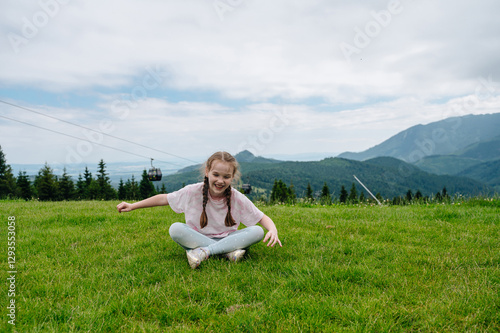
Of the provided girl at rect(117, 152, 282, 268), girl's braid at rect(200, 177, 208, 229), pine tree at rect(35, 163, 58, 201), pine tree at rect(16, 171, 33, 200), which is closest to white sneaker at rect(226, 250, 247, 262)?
girl at rect(117, 152, 282, 268)

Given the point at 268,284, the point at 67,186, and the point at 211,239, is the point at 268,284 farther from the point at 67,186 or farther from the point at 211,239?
the point at 67,186

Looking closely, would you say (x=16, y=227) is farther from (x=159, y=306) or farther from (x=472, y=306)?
(x=472, y=306)

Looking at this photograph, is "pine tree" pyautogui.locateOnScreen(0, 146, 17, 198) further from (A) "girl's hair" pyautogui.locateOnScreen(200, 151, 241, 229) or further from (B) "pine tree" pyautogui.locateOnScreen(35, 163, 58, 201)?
(A) "girl's hair" pyautogui.locateOnScreen(200, 151, 241, 229)

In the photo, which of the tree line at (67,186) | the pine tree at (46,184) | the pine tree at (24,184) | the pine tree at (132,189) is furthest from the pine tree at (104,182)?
the pine tree at (24,184)

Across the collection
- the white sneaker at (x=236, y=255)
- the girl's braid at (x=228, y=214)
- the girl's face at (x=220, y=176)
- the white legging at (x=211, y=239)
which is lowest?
the white sneaker at (x=236, y=255)

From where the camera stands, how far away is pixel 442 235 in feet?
22.0

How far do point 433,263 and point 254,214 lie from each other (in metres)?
2.94

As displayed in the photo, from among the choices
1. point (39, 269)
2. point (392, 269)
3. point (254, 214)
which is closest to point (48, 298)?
point (39, 269)

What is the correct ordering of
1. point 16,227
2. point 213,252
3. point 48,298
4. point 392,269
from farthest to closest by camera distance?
point 16,227 → point 213,252 → point 392,269 → point 48,298

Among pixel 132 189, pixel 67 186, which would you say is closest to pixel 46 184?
pixel 67 186

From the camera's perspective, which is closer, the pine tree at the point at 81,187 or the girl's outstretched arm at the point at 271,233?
the girl's outstretched arm at the point at 271,233

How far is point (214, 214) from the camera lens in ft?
18.3

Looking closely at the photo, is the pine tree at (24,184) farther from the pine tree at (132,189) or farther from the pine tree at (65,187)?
the pine tree at (132,189)

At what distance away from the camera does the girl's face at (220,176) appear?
5.08 m
